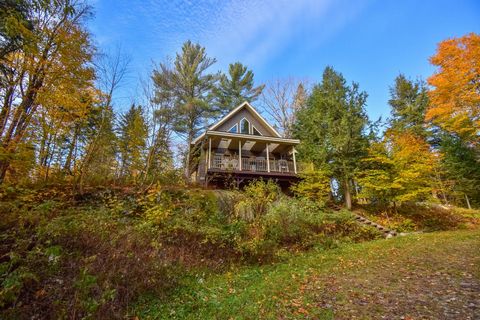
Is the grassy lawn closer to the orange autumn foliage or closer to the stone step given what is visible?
the stone step

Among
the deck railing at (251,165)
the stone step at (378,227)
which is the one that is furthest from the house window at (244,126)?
the stone step at (378,227)

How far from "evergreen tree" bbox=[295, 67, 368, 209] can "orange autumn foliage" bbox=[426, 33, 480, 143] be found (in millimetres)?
3910

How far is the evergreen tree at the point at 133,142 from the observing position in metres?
9.41

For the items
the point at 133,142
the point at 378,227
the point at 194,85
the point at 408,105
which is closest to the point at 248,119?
the point at 194,85

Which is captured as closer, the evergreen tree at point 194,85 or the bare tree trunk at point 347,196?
the bare tree trunk at point 347,196

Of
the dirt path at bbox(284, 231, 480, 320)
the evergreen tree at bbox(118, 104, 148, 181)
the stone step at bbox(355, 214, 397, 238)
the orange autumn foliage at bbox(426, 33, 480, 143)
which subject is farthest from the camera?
the orange autumn foliage at bbox(426, 33, 480, 143)

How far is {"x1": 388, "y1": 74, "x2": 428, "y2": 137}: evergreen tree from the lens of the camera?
1933 centimetres

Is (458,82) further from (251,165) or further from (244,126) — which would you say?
(244,126)

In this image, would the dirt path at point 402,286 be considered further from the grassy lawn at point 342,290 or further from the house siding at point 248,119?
the house siding at point 248,119

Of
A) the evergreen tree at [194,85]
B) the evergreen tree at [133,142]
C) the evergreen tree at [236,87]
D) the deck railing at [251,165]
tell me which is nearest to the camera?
the evergreen tree at [133,142]

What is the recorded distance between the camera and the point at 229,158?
15438 mm

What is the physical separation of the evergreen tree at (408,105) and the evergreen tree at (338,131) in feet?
23.1

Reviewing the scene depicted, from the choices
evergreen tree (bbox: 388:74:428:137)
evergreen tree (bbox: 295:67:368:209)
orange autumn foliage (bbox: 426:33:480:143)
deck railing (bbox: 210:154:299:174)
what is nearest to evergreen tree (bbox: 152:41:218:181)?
deck railing (bbox: 210:154:299:174)

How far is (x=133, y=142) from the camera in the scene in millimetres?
9555
